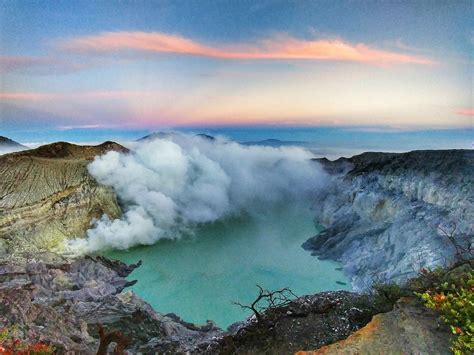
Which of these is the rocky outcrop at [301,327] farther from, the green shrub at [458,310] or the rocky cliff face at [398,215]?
the rocky cliff face at [398,215]

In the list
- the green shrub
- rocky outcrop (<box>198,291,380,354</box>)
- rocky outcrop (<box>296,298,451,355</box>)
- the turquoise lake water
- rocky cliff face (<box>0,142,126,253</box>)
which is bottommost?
the turquoise lake water

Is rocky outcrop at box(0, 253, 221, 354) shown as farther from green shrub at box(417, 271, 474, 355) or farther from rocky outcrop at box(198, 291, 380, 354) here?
green shrub at box(417, 271, 474, 355)

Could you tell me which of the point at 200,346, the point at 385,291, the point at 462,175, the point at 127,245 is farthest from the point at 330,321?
the point at 127,245

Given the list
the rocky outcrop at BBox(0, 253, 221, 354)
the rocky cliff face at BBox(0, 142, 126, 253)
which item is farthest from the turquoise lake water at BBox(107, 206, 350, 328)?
the rocky cliff face at BBox(0, 142, 126, 253)

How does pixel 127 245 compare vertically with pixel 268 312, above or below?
below

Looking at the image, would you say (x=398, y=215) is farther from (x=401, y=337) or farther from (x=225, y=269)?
(x=401, y=337)

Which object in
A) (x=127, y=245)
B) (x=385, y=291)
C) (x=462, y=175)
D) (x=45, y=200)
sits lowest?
(x=127, y=245)

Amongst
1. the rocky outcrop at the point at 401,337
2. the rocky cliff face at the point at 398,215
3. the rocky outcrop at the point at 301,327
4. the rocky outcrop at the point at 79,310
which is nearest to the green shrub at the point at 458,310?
the rocky outcrop at the point at 401,337

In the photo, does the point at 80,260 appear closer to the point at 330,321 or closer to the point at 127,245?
the point at 127,245
